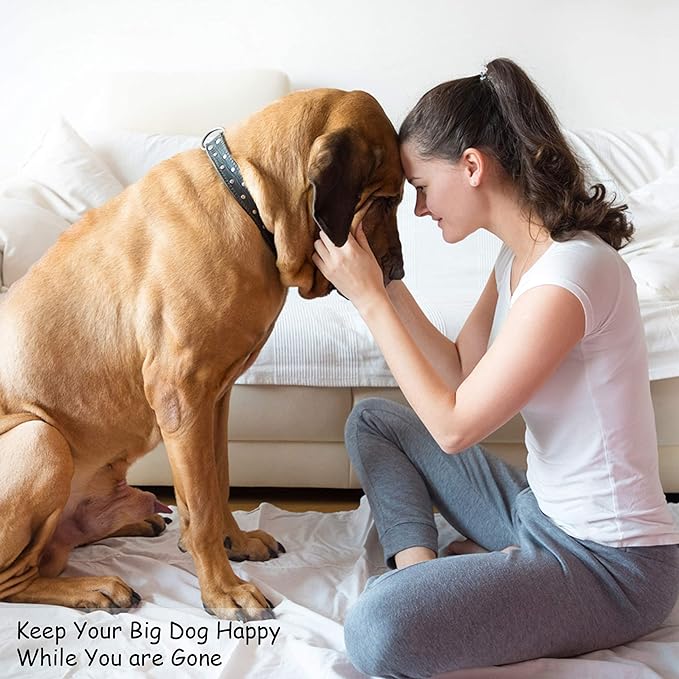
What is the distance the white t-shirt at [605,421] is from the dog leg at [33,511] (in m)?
0.86

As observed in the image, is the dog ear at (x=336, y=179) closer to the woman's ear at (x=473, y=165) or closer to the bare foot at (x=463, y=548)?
the woman's ear at (x=473, y=165)

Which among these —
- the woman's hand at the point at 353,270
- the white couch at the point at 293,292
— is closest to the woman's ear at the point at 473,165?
the woman's hand at the point at 353,270

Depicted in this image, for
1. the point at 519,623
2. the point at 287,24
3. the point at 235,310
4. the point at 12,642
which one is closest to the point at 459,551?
the point at 519,623

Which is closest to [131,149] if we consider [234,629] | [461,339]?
[461,339]

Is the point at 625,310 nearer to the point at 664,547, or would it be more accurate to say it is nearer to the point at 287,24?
the point at 664,547

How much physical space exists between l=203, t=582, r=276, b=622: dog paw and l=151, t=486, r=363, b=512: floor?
0.72m

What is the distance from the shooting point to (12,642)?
4.99ft

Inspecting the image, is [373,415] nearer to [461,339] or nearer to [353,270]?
[461,339]

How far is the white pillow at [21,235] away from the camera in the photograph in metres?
2.36

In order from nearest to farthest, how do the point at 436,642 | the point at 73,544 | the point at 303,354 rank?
the point at 436,642 → the point at 73,544 → the point at 303,354

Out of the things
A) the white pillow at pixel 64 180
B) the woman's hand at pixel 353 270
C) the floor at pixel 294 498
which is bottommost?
the floor at pixel 294 498

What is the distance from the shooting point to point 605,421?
1.47m

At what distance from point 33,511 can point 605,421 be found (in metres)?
1.02

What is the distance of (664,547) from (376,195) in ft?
2.62
